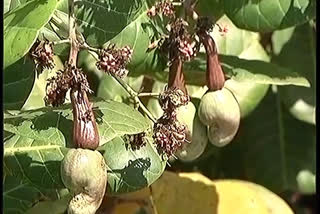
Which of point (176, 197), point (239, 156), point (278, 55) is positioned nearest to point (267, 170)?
point (239, 156)

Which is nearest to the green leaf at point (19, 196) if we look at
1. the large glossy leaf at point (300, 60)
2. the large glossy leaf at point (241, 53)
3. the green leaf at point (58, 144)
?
the green leaf at point (58, 144)

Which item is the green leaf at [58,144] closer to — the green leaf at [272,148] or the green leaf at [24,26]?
the green leaf at [24,26]

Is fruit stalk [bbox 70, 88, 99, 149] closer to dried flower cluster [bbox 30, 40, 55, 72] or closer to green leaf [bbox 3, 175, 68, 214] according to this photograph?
dried flower cluster [bbox 30, 40, 55, 72]

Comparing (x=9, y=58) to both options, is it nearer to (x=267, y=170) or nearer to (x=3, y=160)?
(x=3, y=160)

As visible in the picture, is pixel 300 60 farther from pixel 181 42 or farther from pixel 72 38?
pixel 72 38

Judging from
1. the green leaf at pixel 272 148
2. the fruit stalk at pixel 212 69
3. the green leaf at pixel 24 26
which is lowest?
the green leaf at pixel 272 148

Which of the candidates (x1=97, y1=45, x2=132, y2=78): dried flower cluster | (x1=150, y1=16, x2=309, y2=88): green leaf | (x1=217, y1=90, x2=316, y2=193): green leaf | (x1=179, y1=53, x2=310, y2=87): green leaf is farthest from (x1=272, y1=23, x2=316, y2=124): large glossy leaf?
(x1=97, y1=45, x2=132, y2=78): dried flower cluster

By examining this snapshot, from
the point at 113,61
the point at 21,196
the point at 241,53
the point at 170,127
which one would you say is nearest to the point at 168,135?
the point at 170,127

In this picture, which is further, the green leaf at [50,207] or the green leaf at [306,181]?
the green leaf at [306,181]

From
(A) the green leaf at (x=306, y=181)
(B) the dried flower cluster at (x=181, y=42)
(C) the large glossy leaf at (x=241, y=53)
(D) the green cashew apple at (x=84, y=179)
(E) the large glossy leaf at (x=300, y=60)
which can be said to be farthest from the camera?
(A) the green leaf at (x=306, y=181)
